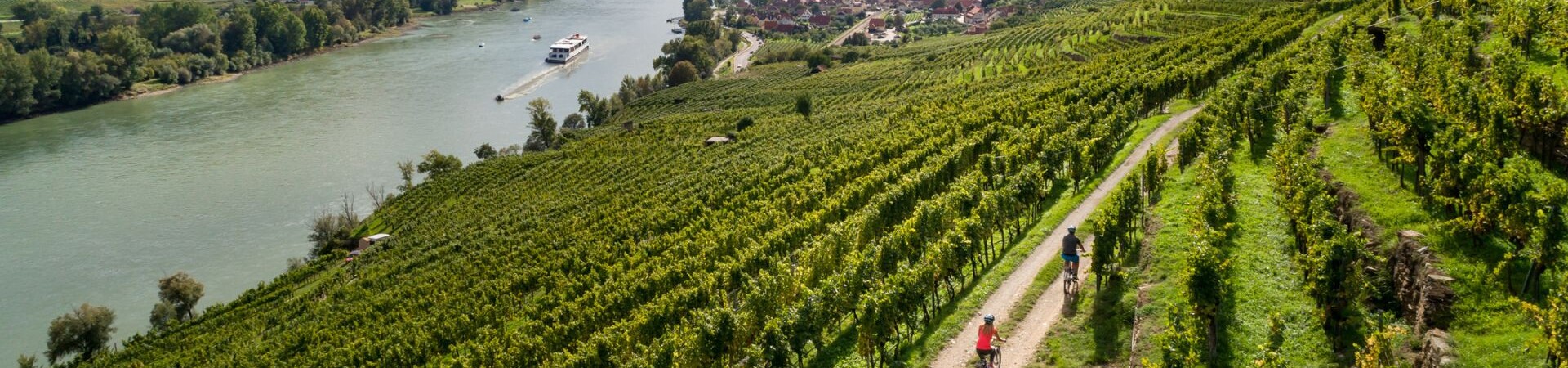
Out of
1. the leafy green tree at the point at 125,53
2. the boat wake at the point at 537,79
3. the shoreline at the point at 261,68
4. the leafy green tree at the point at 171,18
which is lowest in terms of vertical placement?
the boat wake at the point at 537,79

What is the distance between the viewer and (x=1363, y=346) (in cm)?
1795

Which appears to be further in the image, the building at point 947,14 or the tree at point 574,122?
the building at point 947,14

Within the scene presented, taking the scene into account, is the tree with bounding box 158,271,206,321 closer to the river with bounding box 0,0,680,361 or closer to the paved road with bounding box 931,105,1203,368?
the river with bounding box 0,0,680,361

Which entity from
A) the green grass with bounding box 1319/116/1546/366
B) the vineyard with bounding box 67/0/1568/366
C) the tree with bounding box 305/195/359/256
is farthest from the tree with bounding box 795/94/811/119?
the green grass with bounding box 1319/116/1546/366

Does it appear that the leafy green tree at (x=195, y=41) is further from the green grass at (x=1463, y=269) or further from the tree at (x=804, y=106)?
the green grass at (x=1463, y=269)

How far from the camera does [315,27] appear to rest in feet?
435

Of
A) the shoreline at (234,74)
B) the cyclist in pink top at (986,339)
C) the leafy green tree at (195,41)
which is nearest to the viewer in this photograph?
the cyclist in pink top at (986,339)

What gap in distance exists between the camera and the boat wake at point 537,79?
108 meters

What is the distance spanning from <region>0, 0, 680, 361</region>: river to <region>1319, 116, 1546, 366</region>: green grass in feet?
182

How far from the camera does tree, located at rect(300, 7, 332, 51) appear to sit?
132375mm

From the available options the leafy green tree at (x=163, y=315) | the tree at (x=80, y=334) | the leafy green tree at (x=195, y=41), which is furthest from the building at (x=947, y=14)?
the tree at (x=80, y=334)

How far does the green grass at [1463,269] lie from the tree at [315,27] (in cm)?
13495

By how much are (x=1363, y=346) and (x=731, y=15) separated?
15755 cm

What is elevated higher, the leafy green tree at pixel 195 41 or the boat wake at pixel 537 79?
the leafy green tree at pixel 195 41
